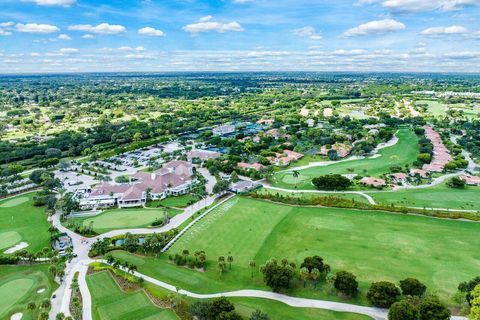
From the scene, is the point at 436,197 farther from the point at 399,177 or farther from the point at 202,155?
the point at 202,155

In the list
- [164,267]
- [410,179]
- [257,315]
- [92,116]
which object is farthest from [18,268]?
[92,116]

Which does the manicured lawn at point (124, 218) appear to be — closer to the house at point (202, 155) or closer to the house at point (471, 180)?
the house at point (202, 155)

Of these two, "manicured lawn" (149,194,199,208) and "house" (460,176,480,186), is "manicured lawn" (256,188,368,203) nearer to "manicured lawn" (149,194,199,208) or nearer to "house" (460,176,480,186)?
"manicured lawn" (149,194,199,208)

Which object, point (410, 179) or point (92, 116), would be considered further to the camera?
point (92, 116)

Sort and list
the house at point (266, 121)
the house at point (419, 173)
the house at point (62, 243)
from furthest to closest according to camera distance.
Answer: the house at point (266, 121)
the house at point (419, 173)
the house at point (62, 243)

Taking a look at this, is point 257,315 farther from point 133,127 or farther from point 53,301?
point 133,127

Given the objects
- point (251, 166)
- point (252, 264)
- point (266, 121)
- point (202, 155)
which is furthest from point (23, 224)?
point (266, 121)

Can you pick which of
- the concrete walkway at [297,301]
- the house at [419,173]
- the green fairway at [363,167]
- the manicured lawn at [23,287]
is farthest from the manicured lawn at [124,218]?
the house at [419,173]
